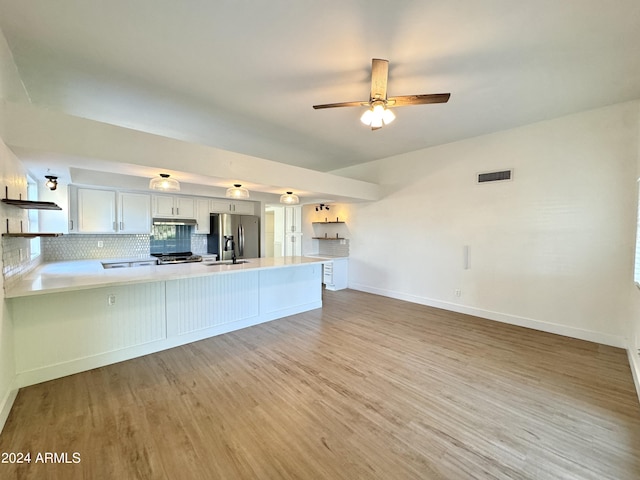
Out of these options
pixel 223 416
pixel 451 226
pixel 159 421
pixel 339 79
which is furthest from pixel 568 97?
pixel 159 421

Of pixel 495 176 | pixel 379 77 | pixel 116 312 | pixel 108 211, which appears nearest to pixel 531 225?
pixel 495 176

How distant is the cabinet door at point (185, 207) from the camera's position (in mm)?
5531

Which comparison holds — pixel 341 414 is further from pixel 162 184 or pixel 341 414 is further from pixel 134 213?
pixel 134 213

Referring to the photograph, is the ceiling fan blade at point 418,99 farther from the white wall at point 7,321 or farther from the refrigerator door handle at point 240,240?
the refrigerator door handle at point 240,240

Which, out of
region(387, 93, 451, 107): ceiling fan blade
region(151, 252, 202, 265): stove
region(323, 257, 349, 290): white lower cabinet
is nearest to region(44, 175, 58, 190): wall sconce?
region(151, 252, 202, 265): stove

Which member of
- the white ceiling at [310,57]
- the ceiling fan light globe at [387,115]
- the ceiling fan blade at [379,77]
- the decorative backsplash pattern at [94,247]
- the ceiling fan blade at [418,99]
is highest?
the white ceiling at [310,57]

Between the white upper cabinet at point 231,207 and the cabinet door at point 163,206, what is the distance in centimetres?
84

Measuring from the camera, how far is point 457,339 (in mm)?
3635

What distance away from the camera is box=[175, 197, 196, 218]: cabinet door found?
553 centimetres

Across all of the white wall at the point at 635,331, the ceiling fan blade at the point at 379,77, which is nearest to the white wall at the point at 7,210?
the ceiling fan blade at the point at 379,77

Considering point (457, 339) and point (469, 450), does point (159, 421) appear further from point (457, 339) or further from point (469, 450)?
point (457, 339)

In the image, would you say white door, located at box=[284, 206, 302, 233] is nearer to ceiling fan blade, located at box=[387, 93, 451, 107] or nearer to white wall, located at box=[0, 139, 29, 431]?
ceiling fan blade, located at box=[387, 93, 451, 107]

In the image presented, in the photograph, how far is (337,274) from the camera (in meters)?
6.70

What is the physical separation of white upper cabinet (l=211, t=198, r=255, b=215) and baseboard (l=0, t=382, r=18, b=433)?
4198 millimetres
